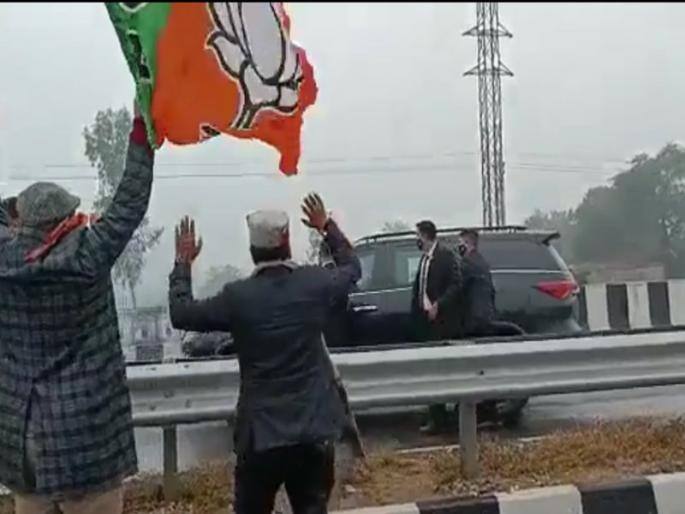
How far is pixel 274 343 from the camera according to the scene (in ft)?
12.5

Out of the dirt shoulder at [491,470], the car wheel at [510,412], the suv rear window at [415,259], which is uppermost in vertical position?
the suv rear window at [415,259]

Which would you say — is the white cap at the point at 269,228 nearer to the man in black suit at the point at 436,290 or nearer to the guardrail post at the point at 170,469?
the guardrail post at the point at 170,469

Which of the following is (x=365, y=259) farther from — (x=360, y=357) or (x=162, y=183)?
(x=360, y=357)

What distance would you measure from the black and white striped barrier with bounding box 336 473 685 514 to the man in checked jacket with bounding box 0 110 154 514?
1.97m

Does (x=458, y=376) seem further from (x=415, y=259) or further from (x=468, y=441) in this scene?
(x=415, y=259)

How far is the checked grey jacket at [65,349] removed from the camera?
356 centimetres

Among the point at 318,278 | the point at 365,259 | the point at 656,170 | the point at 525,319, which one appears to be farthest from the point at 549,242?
the point at 318,278

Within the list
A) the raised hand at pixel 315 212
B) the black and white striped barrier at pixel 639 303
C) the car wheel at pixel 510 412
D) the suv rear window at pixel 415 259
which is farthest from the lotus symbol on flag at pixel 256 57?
the black and white striped barrier at pixel 639 303

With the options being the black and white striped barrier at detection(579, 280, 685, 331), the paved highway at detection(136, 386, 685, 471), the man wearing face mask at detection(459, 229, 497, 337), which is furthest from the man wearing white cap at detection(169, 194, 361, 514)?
the black and white striped barrier at detection(579, 280, 685, 331)

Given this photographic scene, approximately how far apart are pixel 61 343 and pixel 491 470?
9.94 ft

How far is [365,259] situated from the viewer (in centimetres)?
1008

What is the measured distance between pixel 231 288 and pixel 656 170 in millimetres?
10046

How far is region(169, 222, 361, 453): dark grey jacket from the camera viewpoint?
150 inches

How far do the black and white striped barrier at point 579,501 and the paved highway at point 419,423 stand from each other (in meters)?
1.29
